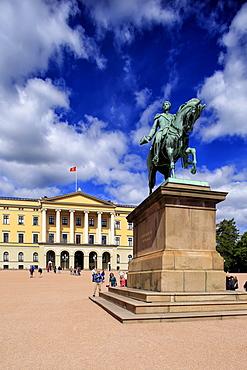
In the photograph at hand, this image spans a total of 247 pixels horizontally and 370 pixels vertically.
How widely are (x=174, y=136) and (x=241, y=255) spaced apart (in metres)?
58.3

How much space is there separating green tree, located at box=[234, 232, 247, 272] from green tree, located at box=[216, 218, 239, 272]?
50.6 inches

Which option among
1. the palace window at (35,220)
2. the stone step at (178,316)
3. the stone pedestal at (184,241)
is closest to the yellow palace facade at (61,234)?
the palace window at (35,220)

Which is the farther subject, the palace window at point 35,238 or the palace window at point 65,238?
the palace window at point 65,238

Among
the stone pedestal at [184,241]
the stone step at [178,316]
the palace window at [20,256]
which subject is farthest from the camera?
the palace window at [20,256]

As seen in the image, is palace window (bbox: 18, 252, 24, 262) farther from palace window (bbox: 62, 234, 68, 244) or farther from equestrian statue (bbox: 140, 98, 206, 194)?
equestrian statue (bbox: 140, 98, 206, 194)

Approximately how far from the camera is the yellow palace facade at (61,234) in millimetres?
82125

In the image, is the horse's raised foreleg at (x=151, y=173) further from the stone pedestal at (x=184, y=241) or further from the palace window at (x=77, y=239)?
the palace window at (x=77, y=239)

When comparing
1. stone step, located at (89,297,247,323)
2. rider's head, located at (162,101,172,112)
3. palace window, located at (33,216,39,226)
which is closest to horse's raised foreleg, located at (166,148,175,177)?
rider's head, located at (162,101,172,112)

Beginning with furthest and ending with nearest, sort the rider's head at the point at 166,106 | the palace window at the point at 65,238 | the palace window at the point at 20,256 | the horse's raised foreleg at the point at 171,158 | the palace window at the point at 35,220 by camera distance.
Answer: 1. the palace window at the point at 65,238
2. the palace window at the point at 35,220
3. the palace window at the point at 20,256
4. the rider's head at the point at 166,106
5. the horse's raised foreleg at the point at 171,158

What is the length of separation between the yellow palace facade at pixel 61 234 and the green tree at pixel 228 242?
25.1m

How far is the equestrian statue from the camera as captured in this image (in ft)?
36.0

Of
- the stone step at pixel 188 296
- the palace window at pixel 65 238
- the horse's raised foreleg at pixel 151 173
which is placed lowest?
the palace window at pixel 65 238

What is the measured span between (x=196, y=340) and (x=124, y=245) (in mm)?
86419

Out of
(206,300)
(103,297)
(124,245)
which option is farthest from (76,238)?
(206,300)
